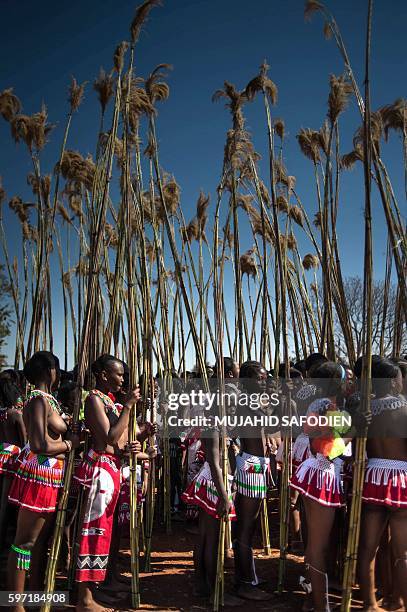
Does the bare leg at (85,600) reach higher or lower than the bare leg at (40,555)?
lower

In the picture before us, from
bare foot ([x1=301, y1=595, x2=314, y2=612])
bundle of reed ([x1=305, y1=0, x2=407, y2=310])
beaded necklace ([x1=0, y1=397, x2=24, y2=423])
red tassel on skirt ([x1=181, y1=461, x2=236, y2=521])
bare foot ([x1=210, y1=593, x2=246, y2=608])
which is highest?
bundle of reed ([x1=305, y1=0, x2=407, y2=310])

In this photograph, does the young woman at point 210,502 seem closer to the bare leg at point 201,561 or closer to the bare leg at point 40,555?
the bare leg at point 201,561

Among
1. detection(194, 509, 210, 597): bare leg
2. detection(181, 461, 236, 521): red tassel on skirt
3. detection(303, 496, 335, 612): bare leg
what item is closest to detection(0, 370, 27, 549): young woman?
detection(181, 461, 236, 521): red tassel on skirt

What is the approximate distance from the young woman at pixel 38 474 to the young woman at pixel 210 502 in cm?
99

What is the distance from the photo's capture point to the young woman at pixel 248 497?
4.05m

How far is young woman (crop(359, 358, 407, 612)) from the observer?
10.6ft

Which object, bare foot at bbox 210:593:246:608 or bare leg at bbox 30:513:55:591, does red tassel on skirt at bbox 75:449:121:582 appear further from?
bare foot at bbox 210:593:246:608

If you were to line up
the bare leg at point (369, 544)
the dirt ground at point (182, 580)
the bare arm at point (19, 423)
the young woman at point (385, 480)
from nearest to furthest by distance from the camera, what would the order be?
the young woman at point (385, 480) < the bare leg at point (369, 544) < the dirt ground at point (182, 580) < the bare arm at point (19, 423)

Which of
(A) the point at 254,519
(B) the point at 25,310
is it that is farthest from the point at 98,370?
(B) the point at 25,310

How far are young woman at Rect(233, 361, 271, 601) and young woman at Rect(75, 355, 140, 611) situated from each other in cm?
99

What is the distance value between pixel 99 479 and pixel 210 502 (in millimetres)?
860

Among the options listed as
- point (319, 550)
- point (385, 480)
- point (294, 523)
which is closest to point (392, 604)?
point (319, 550)

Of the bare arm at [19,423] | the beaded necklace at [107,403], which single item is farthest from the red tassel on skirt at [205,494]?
the bare arm at [19,423]

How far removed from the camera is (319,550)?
3330 mm
